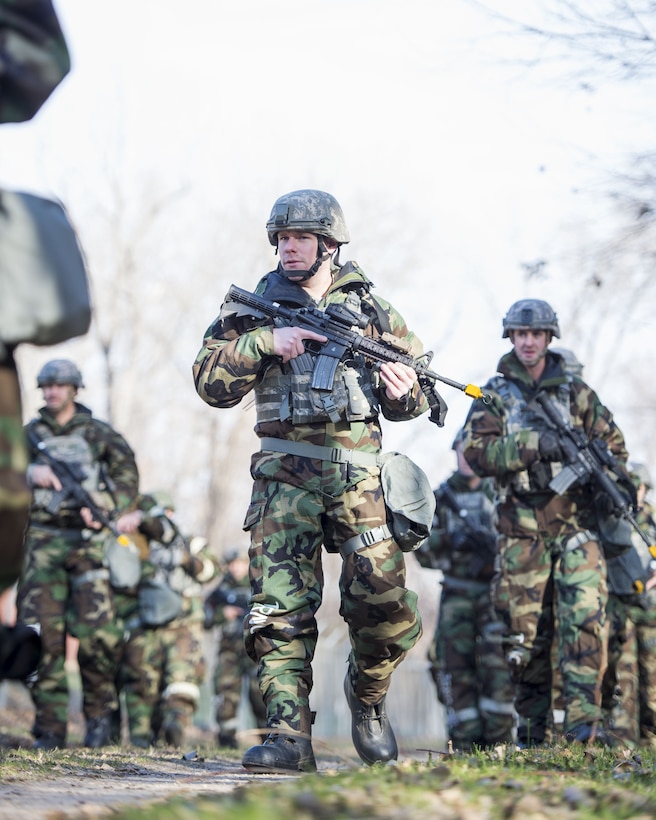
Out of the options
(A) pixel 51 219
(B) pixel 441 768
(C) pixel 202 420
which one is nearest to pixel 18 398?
(A) pixel 51 219

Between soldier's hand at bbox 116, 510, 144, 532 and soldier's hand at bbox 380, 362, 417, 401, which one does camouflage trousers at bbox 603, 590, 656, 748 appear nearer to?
soldier's hand at bbox 380, 362, 417, 401

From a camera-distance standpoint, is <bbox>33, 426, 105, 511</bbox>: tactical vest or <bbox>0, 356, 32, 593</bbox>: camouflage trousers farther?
<bbox>33, 426, 105, 511</bbox>: tactical vest

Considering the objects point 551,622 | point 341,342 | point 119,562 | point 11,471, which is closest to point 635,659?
point 551,622

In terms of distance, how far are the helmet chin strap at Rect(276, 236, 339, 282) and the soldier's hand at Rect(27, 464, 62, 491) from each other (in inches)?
144

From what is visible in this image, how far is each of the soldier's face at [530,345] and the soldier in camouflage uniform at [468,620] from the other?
2.07 meters

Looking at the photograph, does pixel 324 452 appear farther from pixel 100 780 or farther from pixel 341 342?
pixel 100 780

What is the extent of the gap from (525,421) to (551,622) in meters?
1.29

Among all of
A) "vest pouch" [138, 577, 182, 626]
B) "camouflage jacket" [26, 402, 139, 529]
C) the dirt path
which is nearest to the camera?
the dirt path

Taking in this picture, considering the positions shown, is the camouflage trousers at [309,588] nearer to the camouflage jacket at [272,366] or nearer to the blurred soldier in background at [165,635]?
the camouflage jacket at [272,366]

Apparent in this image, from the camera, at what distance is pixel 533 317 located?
8.91 meters

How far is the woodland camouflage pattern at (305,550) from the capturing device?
6.30m

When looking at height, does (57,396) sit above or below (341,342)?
above

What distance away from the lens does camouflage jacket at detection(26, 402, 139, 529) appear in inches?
411

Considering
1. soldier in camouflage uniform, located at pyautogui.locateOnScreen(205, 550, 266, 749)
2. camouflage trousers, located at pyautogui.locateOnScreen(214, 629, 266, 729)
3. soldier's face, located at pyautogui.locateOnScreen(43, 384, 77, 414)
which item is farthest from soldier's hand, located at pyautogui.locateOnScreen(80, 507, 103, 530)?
camouflage trousers, located at pyautogui.locateOnScreen(214, 629, 266, 729)
